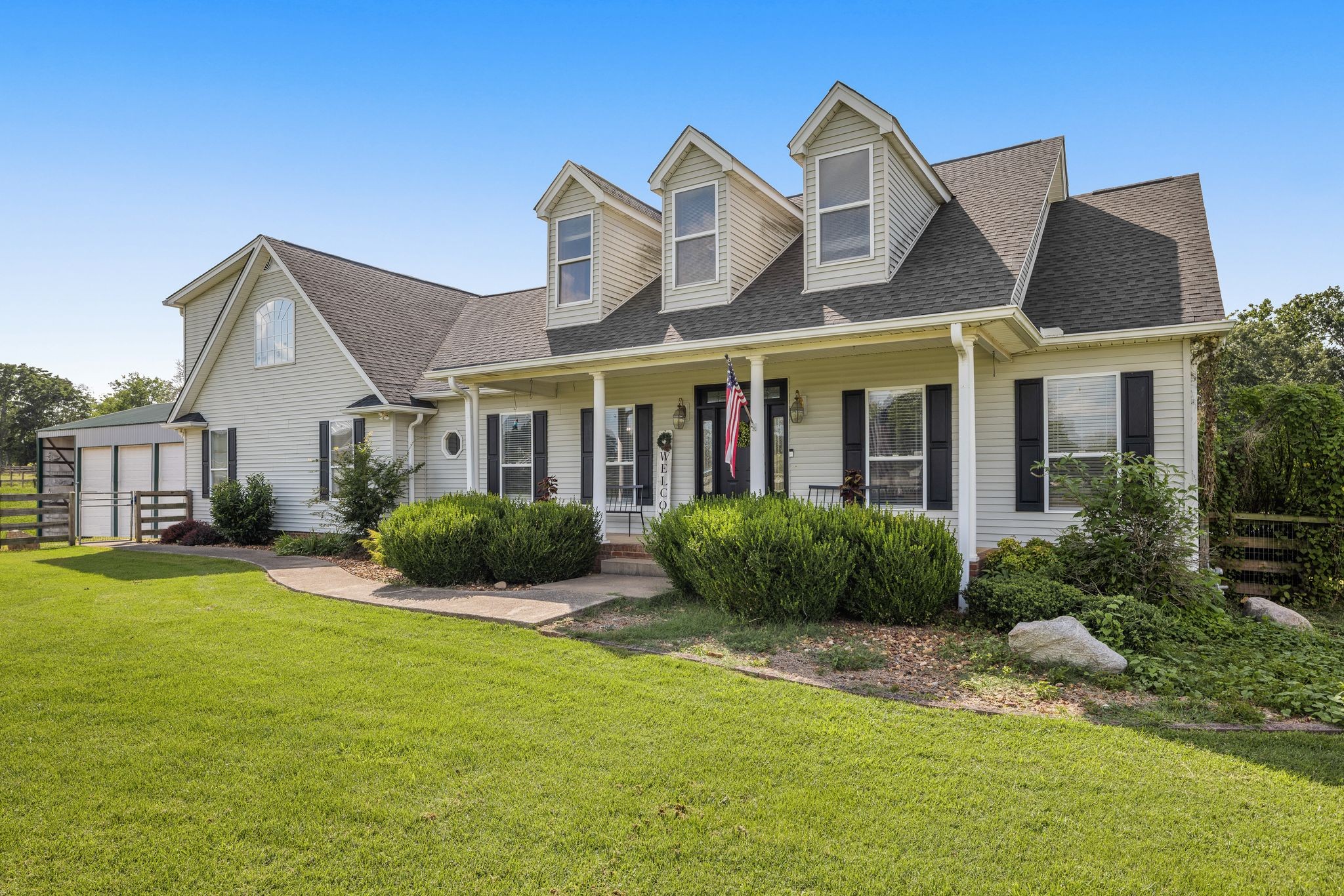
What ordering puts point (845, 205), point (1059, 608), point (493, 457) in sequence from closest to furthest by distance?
point (1059, 608) < point (845, 205) < point (493, 457)

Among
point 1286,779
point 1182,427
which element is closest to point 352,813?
point 1286,779

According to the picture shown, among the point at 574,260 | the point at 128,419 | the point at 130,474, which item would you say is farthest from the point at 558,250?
the point at 128,419

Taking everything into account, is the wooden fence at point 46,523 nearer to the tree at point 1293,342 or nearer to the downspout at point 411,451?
the downspout at point 411,451

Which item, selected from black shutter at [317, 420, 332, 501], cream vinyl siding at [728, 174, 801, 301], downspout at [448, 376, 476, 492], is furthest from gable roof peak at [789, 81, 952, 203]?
black shutter at [317, 420, 332, 501]

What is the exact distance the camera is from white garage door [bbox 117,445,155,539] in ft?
61.9

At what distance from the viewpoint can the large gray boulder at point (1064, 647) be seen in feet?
18.0

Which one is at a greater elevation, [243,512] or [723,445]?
[723,445]

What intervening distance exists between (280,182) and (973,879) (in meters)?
15.9

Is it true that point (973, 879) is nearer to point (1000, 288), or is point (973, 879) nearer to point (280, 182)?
point (1000, 288)

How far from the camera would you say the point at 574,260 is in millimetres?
12422

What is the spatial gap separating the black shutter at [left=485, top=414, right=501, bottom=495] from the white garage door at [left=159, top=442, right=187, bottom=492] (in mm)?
9504

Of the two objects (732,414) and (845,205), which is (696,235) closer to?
(845,205)

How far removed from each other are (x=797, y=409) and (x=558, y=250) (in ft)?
17.0

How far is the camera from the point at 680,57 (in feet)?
38.4
